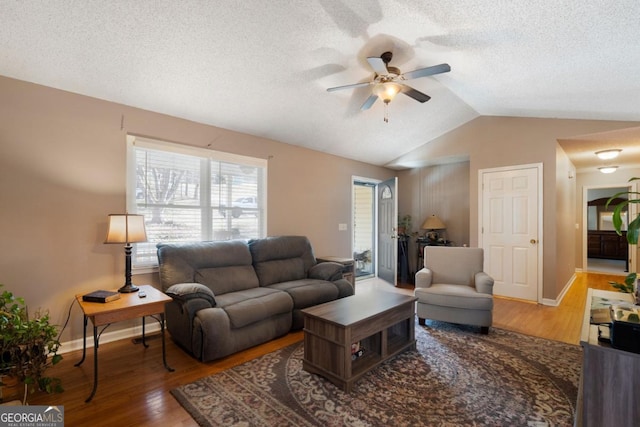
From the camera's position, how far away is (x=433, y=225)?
5848 mm

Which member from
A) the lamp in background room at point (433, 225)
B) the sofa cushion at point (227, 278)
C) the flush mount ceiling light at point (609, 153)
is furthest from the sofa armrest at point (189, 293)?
the flush mount ceiling light at point (609, 153)

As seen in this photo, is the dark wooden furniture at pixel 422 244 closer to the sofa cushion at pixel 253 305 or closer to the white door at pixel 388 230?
the white door at pixel 388 230

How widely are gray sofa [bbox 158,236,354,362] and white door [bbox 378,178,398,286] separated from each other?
1.83 m

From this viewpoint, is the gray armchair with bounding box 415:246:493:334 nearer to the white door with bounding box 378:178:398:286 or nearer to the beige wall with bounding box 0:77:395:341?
the white door with bounding box 378:178:398:286

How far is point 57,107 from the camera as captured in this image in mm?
2752

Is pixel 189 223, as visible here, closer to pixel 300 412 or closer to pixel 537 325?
pixel 300 412

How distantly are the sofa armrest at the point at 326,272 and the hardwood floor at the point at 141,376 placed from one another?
864mm

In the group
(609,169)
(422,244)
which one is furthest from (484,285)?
(609,169)

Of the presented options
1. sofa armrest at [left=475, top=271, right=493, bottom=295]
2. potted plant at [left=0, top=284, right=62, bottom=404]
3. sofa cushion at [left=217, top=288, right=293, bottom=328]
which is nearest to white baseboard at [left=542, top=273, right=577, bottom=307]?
→ sofa armrest at [left=475, top=271, right=493, bottom=295]

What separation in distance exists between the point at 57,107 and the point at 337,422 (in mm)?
3509

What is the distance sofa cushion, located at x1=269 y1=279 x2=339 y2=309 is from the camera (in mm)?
3316

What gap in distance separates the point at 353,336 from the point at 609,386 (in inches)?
54.4

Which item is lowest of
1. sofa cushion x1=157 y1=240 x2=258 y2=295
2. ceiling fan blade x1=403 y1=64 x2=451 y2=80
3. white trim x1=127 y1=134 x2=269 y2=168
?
sofa cushion x1=157 y1=240 x2=258 y2=295

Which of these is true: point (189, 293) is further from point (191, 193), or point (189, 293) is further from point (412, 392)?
point (412, 392)
